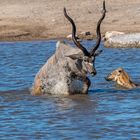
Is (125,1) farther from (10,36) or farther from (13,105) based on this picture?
(13,105)

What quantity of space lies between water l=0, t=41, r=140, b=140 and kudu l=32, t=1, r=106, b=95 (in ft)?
0.63

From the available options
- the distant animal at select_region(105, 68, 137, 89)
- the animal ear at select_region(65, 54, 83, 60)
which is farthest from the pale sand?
the animal ear at select_region(65, 54, 83, 60)

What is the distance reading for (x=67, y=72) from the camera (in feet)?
44.5

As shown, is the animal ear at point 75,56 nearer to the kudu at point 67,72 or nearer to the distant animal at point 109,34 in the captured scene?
the kudu at point 67,72

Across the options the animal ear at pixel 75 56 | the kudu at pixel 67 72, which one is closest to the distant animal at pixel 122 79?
the kudu at pixel 67 72

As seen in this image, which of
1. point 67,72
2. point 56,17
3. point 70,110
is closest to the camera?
point 70,110

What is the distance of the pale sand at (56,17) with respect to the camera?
25.5m

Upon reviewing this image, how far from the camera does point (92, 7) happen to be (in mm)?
29031

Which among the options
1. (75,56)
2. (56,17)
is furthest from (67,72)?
(56,17)

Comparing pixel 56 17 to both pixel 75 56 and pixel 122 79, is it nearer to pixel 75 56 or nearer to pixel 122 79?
pixel 122 79

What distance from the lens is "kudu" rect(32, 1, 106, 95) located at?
1345 centimetres

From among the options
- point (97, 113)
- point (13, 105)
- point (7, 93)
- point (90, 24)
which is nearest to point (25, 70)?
point (7, 93)

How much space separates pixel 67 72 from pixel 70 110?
1.45 m

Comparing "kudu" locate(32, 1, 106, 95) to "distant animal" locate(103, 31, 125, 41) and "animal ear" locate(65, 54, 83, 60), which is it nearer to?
"animal ear" locate(65, 54, 83, 60)
